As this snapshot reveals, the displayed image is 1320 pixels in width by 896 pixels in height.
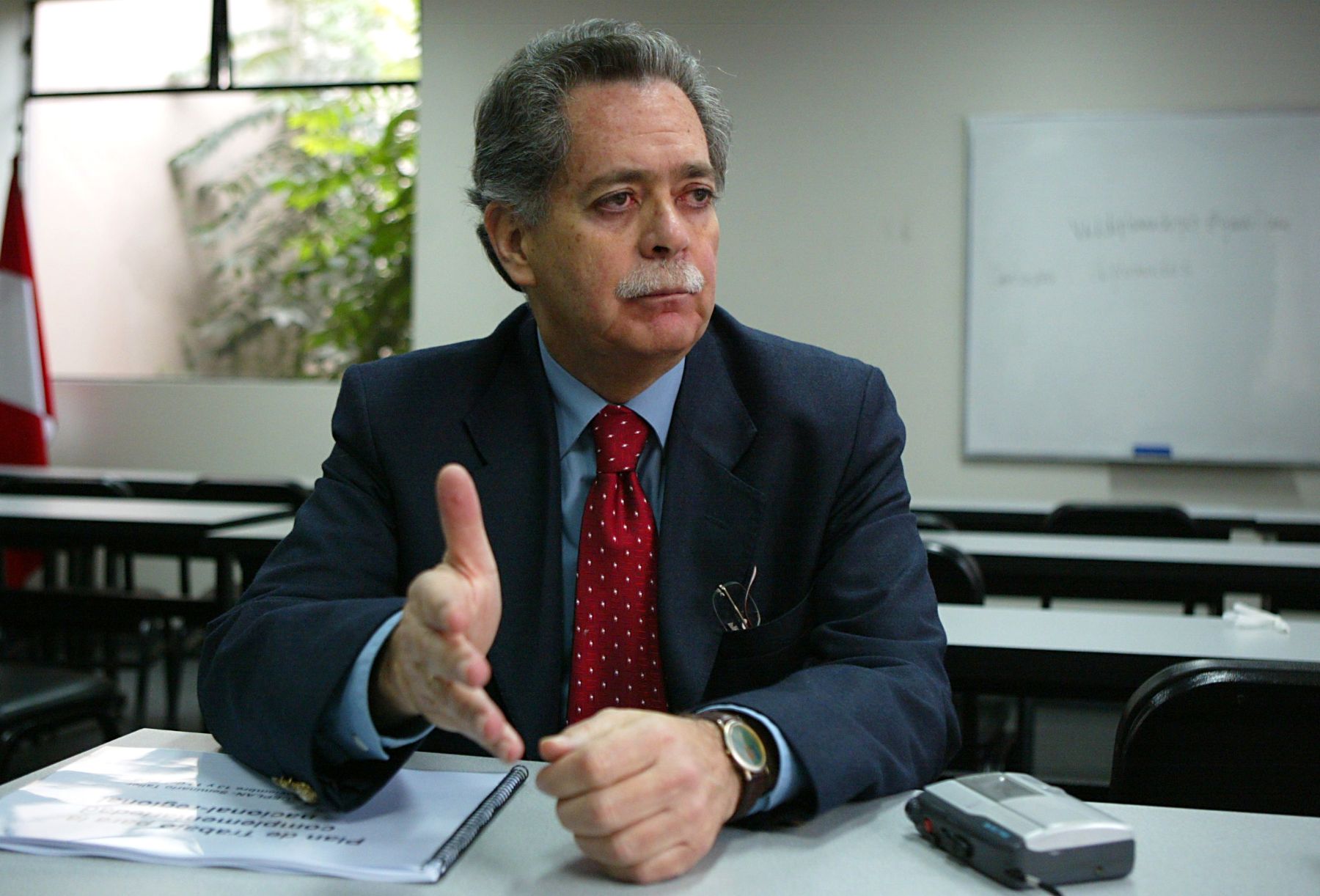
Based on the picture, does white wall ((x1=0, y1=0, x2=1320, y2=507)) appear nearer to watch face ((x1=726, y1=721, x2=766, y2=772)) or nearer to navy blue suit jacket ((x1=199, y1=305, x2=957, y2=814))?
navy blue suit jacket ((x1=199, y1=305, x2=957, y2=814))

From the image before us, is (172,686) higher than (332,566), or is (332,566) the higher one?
(332,566)

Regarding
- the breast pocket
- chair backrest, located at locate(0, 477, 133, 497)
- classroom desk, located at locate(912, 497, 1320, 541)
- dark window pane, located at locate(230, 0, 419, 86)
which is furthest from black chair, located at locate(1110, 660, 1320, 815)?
dark window pane, located at locate(230, 0, 419, 86)

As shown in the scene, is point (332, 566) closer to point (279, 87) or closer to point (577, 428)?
point (577, 428)

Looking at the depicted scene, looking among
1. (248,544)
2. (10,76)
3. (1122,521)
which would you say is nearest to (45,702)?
(248,544)

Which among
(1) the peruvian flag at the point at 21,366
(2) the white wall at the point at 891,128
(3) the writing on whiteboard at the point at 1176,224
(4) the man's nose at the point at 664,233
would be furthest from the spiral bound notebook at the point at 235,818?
(1) the peruvian flag at the point at 21,366

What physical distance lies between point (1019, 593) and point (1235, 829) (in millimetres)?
1926

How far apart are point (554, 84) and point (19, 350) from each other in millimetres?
4975

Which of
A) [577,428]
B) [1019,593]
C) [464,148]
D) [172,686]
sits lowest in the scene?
[172,686]

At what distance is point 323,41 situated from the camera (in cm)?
552

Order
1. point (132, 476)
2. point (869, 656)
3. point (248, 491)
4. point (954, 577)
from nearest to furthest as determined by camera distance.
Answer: point (869, 656) < point (954, 577) < point (248, 491) < point (132, 476)

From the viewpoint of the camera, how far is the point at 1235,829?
844 millimetres

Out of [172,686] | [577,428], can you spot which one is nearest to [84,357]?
[172,686]

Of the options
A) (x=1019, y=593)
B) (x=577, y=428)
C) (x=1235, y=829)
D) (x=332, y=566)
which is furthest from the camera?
(x=1019, y=593)

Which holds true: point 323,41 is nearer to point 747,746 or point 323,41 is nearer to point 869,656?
point 869,656
